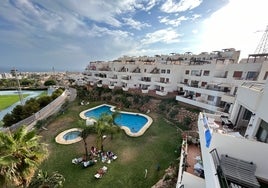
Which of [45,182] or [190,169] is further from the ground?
[190,169]

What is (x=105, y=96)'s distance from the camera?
34625mm

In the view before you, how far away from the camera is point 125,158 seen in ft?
46.9

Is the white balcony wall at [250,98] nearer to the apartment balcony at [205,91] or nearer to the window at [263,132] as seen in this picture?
the window at [263,132]

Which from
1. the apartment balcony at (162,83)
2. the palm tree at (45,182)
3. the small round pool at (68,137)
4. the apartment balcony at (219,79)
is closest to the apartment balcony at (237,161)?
the palm tree at (45,182)

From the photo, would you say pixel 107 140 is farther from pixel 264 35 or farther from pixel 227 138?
pixel 264 35

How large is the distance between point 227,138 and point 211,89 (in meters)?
17.8

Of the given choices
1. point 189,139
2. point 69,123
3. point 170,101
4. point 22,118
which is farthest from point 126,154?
point 22,118

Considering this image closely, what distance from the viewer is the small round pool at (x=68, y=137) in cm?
1741

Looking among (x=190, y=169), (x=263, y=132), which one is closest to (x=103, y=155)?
(x=190, y=169)

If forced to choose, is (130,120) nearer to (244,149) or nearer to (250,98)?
(250,98)

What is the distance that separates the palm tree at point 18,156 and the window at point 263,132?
11725 millimetres

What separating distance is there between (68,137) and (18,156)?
42.1 feet

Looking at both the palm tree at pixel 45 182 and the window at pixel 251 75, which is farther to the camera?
the window at pixel 251 75

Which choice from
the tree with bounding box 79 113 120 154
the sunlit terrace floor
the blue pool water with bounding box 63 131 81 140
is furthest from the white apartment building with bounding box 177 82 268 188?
the blue pool water with bounding box 63 131 81 140
